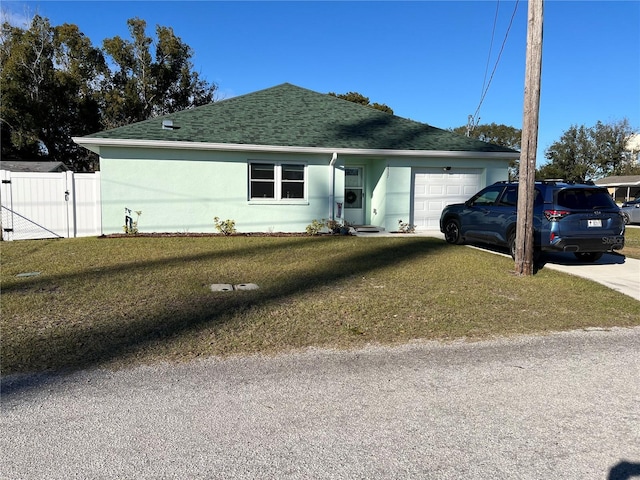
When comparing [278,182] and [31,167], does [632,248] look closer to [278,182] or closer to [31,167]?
[278,182]

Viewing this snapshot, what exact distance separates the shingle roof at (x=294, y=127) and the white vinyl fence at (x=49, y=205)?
162 centimetres

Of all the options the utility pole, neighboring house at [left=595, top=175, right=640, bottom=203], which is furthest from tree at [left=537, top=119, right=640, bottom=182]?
the utility pole

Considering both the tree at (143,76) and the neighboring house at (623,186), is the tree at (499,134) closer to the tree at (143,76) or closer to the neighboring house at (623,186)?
the neighboring house at (623,186)

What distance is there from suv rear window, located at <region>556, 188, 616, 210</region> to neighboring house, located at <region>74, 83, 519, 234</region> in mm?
6405

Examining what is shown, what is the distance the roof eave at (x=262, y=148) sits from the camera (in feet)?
42.0

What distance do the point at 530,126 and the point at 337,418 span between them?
671 cm

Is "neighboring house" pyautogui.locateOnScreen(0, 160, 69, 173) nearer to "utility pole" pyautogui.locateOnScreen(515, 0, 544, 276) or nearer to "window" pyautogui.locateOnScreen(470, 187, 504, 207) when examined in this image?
"window" pyautogui.locateOnScreen(470, 187, 504, 207)

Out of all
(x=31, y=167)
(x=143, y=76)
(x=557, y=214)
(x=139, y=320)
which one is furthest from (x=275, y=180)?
(x=143, y=76)

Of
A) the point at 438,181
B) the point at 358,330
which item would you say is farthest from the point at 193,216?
the point at 358,330

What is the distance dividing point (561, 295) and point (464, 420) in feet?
15.2

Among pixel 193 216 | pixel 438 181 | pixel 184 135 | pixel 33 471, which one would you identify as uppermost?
pixel 184 135

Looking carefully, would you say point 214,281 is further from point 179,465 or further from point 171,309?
point 179,465

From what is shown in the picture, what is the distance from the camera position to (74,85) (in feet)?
93.6

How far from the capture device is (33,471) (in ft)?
8.54
